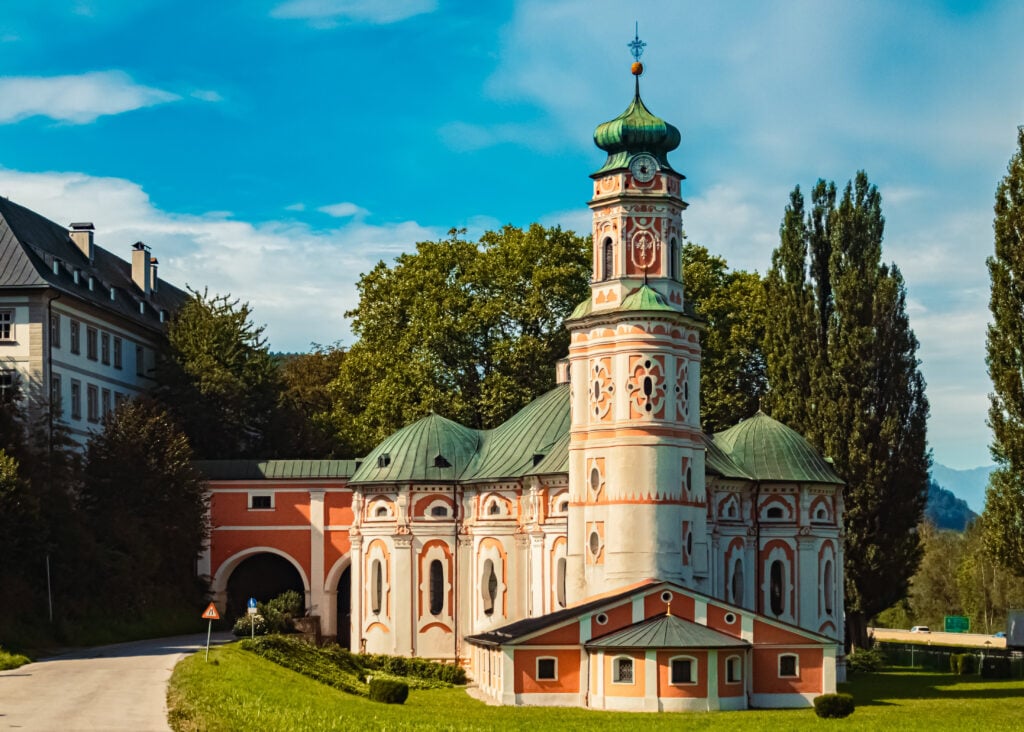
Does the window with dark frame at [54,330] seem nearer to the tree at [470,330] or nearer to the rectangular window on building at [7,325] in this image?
the rectangular window on building at [7,325]

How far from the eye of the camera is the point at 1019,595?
98.4 metres

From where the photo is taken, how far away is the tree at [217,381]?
73688mm

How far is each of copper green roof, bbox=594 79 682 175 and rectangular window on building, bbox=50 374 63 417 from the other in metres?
25.4

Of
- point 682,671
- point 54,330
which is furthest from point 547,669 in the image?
point 54,330

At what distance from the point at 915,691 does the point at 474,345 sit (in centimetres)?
2857

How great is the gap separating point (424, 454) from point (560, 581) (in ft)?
29.6

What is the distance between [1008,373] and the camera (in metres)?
48.2

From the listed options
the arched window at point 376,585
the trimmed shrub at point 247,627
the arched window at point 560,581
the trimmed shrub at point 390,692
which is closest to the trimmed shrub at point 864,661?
the arched window at point 560,581

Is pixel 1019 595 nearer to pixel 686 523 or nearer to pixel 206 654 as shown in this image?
pixel 686 523

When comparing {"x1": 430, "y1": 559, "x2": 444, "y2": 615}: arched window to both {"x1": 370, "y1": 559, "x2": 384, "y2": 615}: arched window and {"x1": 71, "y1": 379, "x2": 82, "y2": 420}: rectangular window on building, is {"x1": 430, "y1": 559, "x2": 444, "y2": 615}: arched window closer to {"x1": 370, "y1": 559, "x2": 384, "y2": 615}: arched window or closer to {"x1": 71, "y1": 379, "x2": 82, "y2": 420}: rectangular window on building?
{"x1": 370, "y1": 559, "x2": 384, "y2": 615}: arched window

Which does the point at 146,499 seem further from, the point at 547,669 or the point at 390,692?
the point at 547,669

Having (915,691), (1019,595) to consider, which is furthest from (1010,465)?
(1019,595)

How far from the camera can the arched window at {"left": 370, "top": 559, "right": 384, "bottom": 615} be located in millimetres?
59938

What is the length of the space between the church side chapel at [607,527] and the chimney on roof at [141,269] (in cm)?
1387
